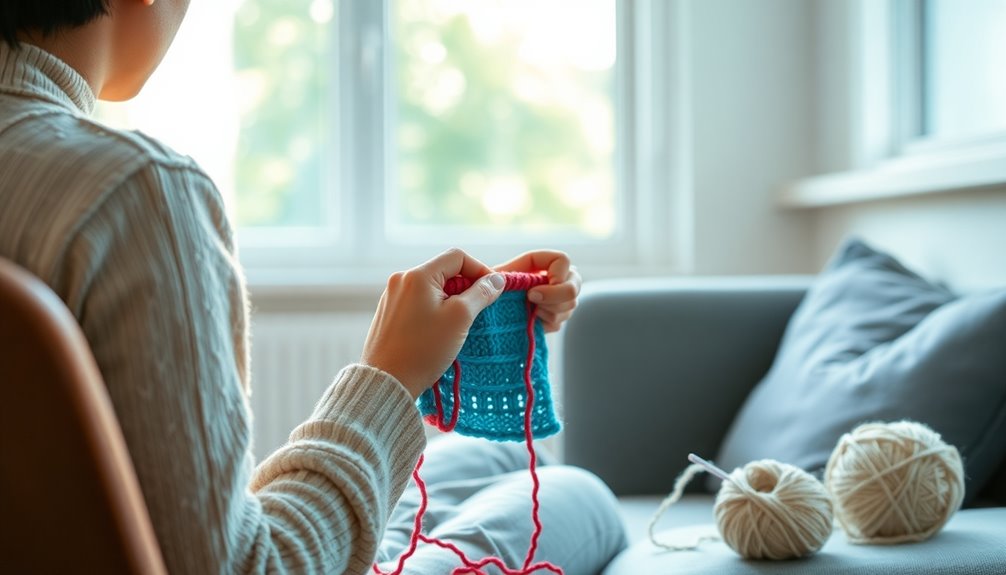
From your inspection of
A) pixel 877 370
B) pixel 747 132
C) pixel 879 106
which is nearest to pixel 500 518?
pixel 877 370

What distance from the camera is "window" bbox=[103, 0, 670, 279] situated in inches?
109

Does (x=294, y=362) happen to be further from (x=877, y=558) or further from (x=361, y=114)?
(x=877, y=558)

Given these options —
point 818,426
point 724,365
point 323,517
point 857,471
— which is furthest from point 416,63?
point 323,517

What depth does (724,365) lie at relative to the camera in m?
1.85

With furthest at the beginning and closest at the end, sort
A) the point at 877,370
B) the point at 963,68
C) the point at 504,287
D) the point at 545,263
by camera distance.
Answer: the point at 963,68 → the point at 877,370 → the point at 545,263 → the point at 504,287

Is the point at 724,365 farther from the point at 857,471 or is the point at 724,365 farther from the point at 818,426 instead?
the point at 857,471

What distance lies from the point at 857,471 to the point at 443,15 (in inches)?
74.6

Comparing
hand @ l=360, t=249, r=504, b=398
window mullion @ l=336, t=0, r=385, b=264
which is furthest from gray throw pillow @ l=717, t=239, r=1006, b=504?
window mullion @ l=336, t=0, r=385, b=264

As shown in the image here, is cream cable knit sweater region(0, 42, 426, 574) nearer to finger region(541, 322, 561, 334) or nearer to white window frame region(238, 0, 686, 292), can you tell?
finger region(541, 322, 561, 334)

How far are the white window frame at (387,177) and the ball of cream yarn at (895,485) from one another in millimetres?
1529

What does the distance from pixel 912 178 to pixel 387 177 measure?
133 centimetres

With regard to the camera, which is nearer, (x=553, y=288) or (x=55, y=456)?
(x=55, y=456)

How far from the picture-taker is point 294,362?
2.58 m

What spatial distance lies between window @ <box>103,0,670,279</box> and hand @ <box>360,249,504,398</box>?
6.27 ft
